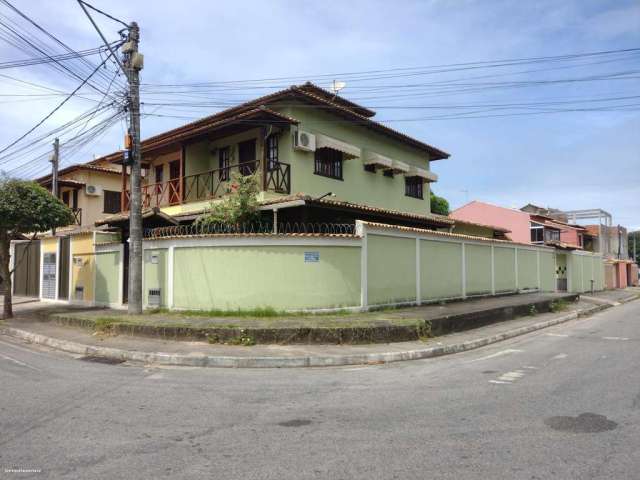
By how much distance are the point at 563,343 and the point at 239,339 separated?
23.0 ft

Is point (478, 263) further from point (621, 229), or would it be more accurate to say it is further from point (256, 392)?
point (621, 229)

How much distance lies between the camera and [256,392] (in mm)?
6496

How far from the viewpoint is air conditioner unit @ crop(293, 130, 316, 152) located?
51.4ft

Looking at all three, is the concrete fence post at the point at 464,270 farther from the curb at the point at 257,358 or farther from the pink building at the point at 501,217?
the pink building at the point at 501,217

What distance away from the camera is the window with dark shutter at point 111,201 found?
88.5 feet

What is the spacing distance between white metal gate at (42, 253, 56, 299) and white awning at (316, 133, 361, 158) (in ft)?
36.3

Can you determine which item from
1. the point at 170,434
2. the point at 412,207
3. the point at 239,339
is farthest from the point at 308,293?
the point at 412,207

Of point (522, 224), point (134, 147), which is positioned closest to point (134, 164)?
point (134, 147)

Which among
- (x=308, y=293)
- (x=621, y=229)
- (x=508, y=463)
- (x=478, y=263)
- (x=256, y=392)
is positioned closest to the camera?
(x=508, y=463)

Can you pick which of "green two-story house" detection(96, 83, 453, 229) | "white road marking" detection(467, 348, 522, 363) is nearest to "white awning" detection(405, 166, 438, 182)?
"green two-story house" detection(96, 83, 453, 229)

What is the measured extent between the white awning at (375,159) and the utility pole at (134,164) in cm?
920

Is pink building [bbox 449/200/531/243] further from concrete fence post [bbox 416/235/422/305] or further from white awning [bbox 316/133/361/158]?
concrete fence post [bbox 416/235/422/305]

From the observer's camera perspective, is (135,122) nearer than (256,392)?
No

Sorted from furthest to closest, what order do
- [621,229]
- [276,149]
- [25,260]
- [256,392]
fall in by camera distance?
1. [621,229]
2. [25,260]
3. [276,149]
4. [256,392]
